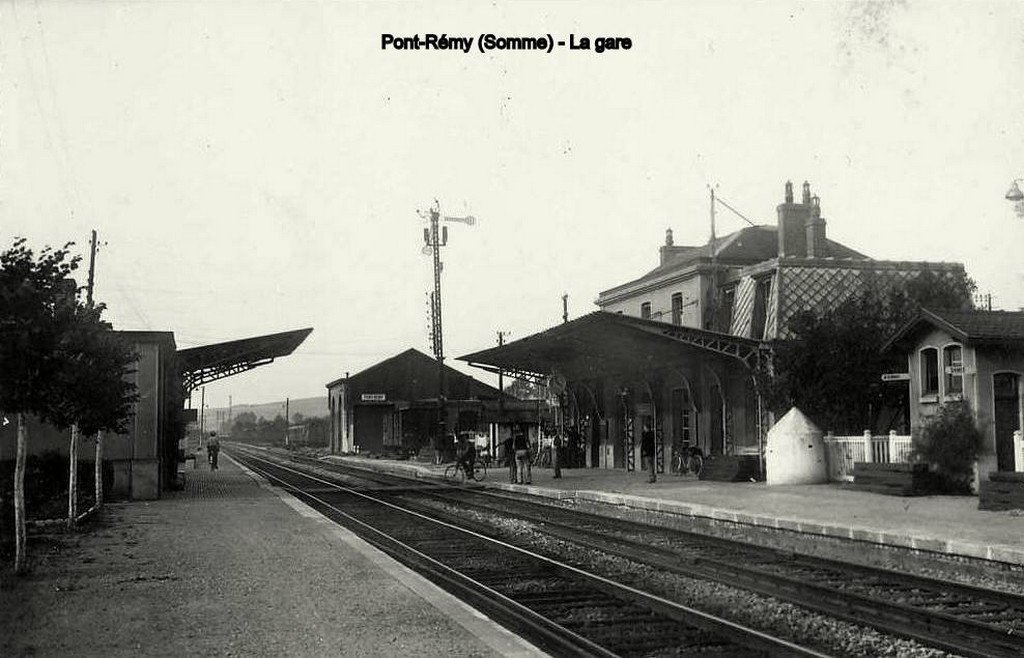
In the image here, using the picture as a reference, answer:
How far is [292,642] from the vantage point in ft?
23.5

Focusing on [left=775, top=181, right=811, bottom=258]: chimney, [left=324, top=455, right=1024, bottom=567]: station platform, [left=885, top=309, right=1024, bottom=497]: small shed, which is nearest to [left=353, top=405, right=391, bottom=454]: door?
[left=324, top=455, right=1024, bottom=567]: station platform

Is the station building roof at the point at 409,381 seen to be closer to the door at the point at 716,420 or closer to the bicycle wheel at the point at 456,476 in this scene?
the bicycle wheel at the point at 456,476

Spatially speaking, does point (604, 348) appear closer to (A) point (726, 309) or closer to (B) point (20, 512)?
(A) point (726, 309)

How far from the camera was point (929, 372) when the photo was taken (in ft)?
68.5

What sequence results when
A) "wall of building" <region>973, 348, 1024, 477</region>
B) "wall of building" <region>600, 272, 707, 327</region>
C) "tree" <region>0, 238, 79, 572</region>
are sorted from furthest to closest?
"wall of building" <region>600, 272, 707, 327</region>, "wall of building" <region>973, 348, 1024, 477</region>, "tree" <region>0, 238, 79, 572</region>

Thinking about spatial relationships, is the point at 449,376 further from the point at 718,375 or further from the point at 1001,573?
the point at 1001,573

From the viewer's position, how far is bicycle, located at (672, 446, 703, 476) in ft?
93.5

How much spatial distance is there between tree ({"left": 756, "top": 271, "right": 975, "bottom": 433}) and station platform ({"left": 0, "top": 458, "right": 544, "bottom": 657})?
13835 millimetres

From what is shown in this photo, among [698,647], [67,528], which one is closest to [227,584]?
[698,647]

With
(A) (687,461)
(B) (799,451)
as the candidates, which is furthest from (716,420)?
(B) (799,451)

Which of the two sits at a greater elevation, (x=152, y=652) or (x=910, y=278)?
(x=910, y=278)

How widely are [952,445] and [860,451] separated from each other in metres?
3.75

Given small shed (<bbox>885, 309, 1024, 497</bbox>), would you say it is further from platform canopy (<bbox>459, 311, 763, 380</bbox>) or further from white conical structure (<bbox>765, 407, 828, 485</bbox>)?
platform canopy (<bbox>459, 311, 763, 380</bbox>)

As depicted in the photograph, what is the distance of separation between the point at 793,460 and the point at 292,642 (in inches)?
713
